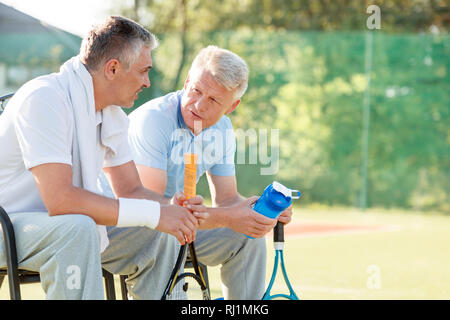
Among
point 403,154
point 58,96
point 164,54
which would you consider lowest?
point 403,154

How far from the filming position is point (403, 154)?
10125 mm

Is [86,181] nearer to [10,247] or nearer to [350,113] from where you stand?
[10,247]

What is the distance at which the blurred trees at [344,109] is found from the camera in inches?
397

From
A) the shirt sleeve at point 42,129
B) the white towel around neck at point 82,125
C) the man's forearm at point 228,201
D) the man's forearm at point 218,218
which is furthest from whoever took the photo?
the man's forearm at point 228,201

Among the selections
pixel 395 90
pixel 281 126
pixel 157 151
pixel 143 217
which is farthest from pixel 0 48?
pixel 143 217

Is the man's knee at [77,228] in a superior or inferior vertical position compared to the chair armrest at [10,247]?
superior

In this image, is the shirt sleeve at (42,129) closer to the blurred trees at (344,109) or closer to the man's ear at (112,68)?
the man's ear at (112,68)

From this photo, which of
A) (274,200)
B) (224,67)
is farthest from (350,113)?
(274,200)

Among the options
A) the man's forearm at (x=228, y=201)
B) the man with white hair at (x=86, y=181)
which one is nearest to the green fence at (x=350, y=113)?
the man's forearm at (x=228, y=201)

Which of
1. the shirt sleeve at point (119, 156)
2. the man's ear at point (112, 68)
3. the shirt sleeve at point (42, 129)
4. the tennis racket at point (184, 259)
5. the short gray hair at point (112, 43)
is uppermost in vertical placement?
the short gray hair at point (112, 43)

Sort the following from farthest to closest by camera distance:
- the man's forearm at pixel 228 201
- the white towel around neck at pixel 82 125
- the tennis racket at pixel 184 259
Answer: the man's forearm at pixel 228 201
the tennis racket at pixel 184 259
the white towel around neck at pixel 82 125

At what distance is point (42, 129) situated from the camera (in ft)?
6.38
